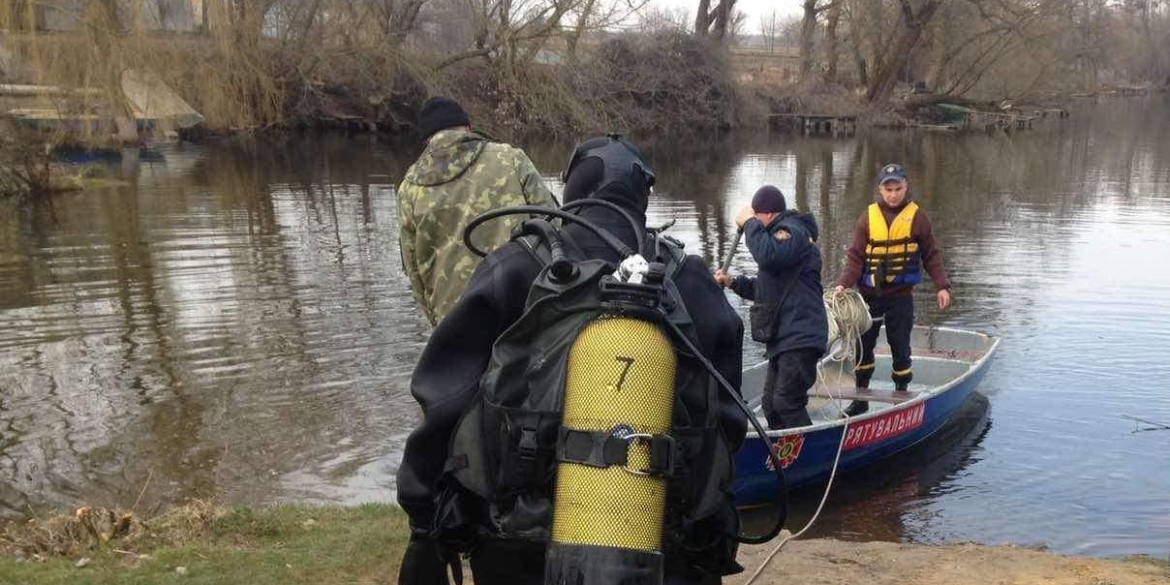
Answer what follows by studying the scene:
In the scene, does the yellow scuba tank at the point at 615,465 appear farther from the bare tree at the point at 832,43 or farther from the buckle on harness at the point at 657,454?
the bare tree at the point at 832,43

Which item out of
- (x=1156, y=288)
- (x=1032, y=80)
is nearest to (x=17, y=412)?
(x=1156, y=288)

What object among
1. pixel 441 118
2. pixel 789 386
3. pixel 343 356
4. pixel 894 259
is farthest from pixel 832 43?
pixel 441 118

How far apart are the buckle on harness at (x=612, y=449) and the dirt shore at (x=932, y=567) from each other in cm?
311

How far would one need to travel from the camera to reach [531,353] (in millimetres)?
2451

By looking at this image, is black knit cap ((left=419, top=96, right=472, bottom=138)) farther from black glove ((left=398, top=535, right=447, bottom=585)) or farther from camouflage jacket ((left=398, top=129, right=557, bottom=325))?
black glove ((left=398, top=535, right=447, bottom=585))

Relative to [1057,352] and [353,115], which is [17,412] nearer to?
[1057,352]

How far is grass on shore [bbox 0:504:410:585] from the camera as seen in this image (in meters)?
4.70

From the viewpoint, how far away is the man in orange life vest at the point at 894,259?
8.30 m

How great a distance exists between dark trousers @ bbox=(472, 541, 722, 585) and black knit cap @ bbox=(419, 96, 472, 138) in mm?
2600

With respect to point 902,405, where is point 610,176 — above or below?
above

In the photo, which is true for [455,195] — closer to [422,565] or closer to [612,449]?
[422,565]

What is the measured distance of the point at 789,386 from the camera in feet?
23.5

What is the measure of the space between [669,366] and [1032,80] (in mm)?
63223

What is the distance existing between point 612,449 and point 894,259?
6.49m
